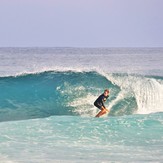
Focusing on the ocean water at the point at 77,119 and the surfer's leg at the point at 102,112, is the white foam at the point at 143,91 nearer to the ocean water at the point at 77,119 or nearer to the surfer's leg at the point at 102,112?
the ocean water at the point at 77,119

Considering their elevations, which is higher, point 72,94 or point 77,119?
point 72,94

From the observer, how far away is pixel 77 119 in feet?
52.1

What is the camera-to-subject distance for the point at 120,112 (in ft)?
59.1

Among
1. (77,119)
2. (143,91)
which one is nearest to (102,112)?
(77,119)

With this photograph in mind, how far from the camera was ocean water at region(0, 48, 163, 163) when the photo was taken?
440 inches

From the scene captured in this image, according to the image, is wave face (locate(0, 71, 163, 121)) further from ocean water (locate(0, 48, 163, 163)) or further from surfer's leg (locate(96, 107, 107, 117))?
surfer's leg (locate(96, 107, 107, 117))

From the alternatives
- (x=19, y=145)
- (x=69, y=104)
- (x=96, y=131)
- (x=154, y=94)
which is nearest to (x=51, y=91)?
(x=69, y=104)

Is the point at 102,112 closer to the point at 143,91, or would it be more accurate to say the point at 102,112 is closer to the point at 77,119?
the point at 77,119

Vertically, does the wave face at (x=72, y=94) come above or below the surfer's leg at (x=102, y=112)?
above

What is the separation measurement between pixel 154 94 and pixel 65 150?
10.0m

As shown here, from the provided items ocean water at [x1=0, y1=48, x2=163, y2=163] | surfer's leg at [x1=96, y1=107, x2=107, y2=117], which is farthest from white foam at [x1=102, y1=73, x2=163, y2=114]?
surfer's leg at [x1=96, y1=107, x2=107, y2=117]

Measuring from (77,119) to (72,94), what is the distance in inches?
211

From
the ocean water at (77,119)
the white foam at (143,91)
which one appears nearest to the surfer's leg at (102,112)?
the ocean water at (77,119)

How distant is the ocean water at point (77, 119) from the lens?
11164mm
